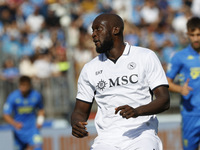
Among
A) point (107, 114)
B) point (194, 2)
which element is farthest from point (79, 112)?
point (194, 2)

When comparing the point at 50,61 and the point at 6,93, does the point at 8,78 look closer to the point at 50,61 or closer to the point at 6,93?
the point at 6,93

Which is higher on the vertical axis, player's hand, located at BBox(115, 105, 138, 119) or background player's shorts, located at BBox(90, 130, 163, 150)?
player's hand, located at BBox(115, 105, 138, 119)

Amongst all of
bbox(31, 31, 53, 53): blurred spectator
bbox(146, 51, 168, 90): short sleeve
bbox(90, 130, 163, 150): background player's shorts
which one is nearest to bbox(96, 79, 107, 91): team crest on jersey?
bbox(146, 51, 168, 90): short sleeve

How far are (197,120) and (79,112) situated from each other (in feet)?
8.58

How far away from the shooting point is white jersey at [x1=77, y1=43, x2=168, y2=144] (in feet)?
14.5

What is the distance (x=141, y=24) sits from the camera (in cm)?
1688

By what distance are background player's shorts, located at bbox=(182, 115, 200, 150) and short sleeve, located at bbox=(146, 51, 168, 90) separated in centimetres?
246

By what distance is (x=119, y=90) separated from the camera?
4.50 meters

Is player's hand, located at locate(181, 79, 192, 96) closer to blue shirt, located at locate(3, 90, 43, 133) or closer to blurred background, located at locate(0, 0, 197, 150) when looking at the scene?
blue shirt, located at locate(3, 90, 43, 133)

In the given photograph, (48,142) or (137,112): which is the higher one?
(137,112)

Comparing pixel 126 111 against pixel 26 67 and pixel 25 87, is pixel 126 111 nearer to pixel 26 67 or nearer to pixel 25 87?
pixel 25 87

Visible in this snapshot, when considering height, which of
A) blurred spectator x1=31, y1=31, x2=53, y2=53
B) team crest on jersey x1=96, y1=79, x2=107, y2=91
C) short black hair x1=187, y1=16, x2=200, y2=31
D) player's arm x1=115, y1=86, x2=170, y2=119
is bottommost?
blurred spectator x1=31, y1=31, x2=53, y2=53

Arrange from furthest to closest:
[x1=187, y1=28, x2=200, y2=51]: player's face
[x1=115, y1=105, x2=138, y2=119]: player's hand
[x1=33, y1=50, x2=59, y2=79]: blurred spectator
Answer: [x1=33, y1=50, x2=59, y2=79]: blurred spectator, [x1=187, y1=28, x2=200, y2=51]: player's face, [x1=115, y1=105, x2=138, y2=119]: player's hand

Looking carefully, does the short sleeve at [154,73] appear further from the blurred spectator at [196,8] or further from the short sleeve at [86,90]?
the blurred spectator at [196,8]
